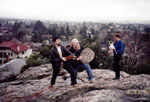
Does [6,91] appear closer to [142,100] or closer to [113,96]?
[113,96]

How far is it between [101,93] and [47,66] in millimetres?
4244

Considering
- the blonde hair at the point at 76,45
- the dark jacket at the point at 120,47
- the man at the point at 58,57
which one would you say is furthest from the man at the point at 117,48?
the man at the point at 58,57

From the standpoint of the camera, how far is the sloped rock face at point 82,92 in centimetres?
442

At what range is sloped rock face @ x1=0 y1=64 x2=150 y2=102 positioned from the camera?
4420mm

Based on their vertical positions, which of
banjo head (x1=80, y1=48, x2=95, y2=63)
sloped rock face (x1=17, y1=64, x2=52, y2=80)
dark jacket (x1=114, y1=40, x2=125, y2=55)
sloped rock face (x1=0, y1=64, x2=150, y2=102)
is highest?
dark jacket (x1=114, y1=40, x2=125, y2=55)

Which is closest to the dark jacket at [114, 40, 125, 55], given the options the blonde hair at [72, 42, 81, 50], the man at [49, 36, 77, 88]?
the blonde hair at [72, 42, 81, 50]

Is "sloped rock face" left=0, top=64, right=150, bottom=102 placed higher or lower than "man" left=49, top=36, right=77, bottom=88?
lower

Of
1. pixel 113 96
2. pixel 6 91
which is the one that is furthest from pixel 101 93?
pixel 6 91

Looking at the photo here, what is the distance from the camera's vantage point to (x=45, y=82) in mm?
6254

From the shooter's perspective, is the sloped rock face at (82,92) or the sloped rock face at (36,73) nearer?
the sloped rock face at (82,92)

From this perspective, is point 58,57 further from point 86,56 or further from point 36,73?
point 36,73

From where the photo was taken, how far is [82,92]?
4957 mm

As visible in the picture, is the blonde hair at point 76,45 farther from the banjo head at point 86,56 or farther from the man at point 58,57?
the man at point 58,57

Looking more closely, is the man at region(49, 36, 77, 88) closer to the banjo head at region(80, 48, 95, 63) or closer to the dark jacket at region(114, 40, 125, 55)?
the banjo head at region(80, 48, 95, 63)
